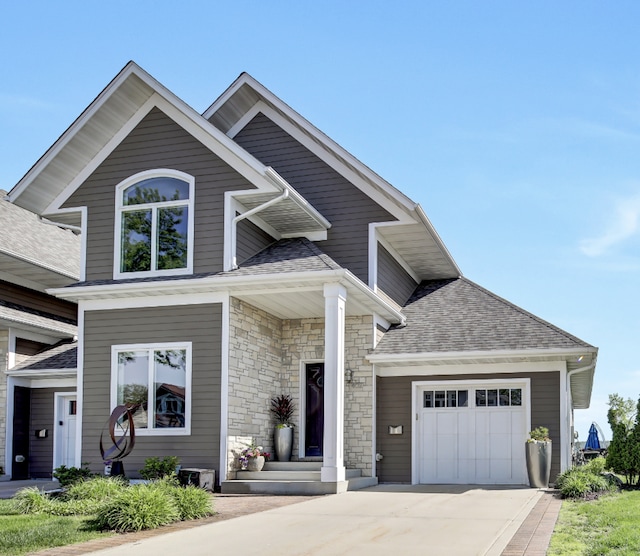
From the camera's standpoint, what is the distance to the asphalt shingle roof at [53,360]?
20.6m

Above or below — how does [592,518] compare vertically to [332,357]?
below

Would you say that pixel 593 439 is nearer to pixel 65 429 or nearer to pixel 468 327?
pixel 468 327

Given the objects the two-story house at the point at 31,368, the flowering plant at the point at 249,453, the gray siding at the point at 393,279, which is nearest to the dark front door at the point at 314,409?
the flowering plant at the point at 249,453

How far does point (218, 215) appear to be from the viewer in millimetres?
16625

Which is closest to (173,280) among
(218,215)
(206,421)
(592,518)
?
(218,215)

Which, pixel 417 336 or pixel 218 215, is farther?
pixel 417 336

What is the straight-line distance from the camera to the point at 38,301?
22.6 metres

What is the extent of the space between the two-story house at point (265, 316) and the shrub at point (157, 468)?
2.40 ft

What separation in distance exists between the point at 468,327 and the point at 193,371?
6.29 meters

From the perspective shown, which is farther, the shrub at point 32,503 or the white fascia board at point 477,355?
the white fascia board at point 477,355

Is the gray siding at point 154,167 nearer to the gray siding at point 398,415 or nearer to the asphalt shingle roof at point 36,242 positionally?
the asphalt shingle roof at point 36,242

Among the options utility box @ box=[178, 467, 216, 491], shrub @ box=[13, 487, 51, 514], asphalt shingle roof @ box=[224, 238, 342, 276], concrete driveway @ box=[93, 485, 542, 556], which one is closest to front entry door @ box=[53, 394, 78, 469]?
utility box @ box=[178, 467, 216, 491]

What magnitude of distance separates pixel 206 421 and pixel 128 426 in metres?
1.44

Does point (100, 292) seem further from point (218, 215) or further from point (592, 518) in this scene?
point (592, 518)
